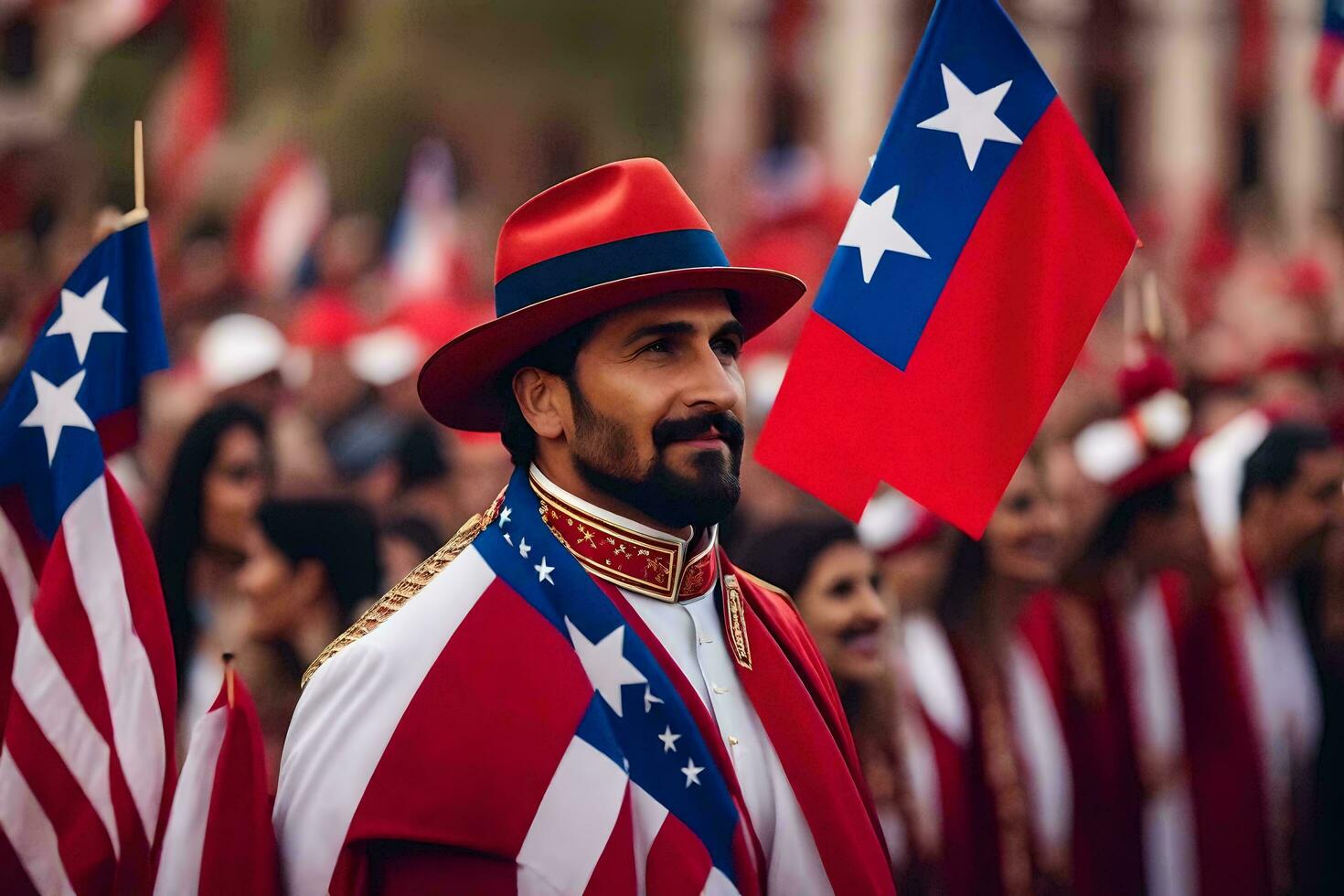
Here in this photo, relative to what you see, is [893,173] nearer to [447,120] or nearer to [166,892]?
[166,892]

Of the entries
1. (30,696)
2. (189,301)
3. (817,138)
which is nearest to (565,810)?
(30,696)

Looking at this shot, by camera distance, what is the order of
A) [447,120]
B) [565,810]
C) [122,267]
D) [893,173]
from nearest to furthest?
[565,810] → [893,173] → [122,267] → [447,120]

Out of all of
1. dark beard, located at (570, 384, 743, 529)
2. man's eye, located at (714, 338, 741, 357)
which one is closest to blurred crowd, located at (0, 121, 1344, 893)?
man's eye, located at (714, 338, 741, 357)

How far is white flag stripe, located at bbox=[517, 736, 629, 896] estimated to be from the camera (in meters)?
3.15

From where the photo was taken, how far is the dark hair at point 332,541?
205 inches

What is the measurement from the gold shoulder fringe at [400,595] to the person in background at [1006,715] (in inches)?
94.7

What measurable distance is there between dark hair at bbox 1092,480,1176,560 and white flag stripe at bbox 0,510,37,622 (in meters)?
4.03

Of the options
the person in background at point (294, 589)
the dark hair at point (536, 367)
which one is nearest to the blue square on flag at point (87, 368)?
the person in background at point (294, 589)

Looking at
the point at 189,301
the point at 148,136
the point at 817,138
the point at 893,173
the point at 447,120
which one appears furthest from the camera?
the point at 817,138

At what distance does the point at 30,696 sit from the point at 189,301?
752 centimetres

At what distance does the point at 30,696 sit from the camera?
13.2ft

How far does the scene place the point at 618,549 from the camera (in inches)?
138

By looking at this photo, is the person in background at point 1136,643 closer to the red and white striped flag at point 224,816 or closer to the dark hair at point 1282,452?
the dark hair at point 1282,452

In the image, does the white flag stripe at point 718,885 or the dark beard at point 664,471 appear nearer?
the white flag stripe at point 718,885
